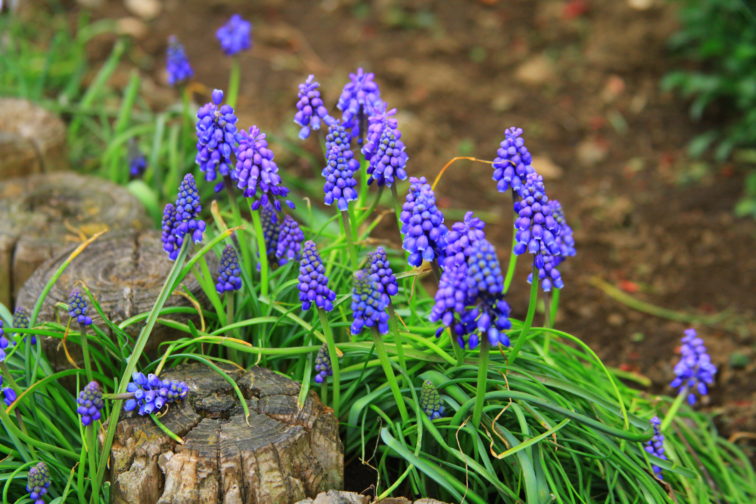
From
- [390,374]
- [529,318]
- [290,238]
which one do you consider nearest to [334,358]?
[390,374]

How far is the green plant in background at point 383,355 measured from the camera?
9.41ft

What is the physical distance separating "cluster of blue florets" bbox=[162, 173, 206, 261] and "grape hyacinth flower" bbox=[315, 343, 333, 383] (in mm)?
634

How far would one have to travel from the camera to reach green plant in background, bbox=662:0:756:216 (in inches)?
248

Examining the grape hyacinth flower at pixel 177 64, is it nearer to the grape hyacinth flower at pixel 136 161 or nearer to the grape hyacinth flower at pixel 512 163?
the grape hyacinth flower at pixel 136 161

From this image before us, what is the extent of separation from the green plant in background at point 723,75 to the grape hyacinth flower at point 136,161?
13.7 feet

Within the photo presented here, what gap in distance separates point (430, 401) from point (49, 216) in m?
2.48

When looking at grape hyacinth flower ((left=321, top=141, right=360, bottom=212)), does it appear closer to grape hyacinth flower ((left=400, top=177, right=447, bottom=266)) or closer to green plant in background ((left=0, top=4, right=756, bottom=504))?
green plant in background ((left=0, top=4, right=756, bottom=504))

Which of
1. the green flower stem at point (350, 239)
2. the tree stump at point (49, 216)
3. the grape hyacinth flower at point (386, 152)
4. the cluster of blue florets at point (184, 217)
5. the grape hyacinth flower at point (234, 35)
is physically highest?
the grape hyacinth flower at point (234, 35)

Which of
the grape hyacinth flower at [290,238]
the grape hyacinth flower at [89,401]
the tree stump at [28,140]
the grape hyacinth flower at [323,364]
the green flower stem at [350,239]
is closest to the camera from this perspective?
the grape hyacinth flower at [89,401]

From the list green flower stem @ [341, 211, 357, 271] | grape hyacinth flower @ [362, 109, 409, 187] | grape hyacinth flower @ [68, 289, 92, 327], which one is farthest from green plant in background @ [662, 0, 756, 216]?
grape hyacinth flower @ [68, 289, 92, 327]

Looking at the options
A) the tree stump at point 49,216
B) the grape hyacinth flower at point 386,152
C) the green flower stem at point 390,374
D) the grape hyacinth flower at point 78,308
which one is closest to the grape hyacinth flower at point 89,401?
the grape hyacinth flower at point 78,308

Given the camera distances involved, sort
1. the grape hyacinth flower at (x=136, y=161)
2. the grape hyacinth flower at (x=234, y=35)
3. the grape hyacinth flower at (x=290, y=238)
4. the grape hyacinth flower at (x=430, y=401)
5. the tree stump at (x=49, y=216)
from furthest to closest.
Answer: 1. the grape hyacinth flower at (x=136, y=161)
2. the grape hyacinth flower at (x=234, y=35)
3. the tree stump at (x=49, y=216)
4. the grape hyacinth flower at (x=290, y=238)
5. the grape hyacinth flower at (x=430, y=401)

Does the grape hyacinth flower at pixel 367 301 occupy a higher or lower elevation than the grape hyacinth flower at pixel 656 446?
lower

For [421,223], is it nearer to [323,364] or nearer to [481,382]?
[481,382]
